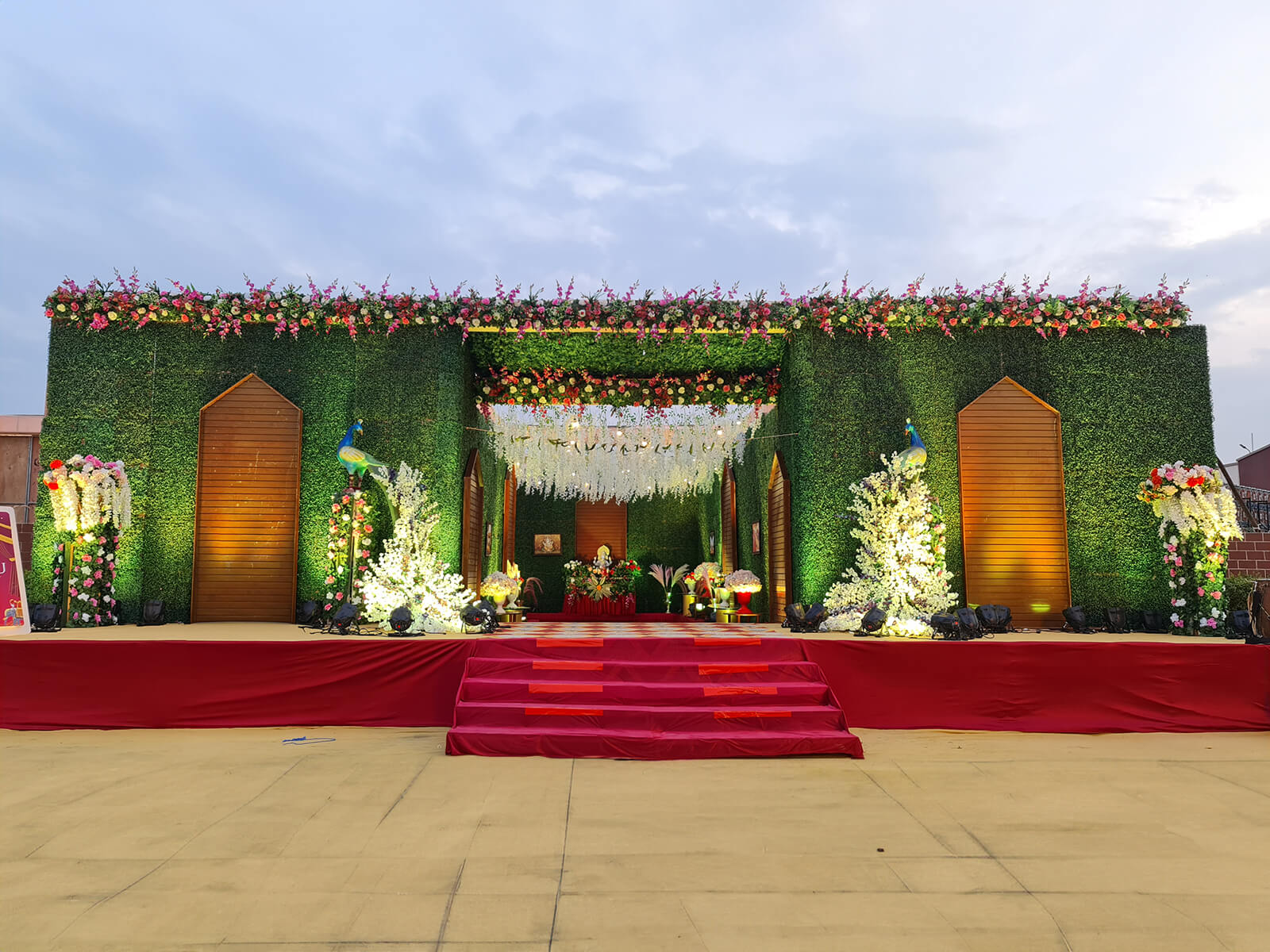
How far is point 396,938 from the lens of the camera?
2.26 metres

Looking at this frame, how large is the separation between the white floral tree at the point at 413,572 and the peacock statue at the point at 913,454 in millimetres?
4865

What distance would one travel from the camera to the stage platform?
5363 mm

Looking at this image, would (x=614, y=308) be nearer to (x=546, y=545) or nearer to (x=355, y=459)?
(x=355, y=459)

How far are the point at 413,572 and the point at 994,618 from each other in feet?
19.6

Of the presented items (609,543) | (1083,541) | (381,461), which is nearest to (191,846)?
(381,461)

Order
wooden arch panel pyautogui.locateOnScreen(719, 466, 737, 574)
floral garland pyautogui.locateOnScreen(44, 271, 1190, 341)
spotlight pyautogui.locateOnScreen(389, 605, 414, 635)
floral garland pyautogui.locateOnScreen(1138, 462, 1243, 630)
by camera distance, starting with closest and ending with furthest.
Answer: spotlight pyautogui.locateOnScreen(389, 605, 414, 635) < floral garland pyautogui.locateOnScreen(1138, 462, 1243, 630) < floral garland pyautogui.locateOnScreen(44, 271, 1190, 341) < wooden arch panel pyautogui.locateOnScreen(719, 466, 737, 574)

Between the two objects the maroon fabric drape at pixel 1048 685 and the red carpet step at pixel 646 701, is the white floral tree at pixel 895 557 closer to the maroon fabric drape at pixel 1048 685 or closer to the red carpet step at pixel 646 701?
the maroon fabric drape at pixel 1048 685

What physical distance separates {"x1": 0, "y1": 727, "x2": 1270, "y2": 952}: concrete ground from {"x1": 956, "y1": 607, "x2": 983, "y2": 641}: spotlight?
1856mm

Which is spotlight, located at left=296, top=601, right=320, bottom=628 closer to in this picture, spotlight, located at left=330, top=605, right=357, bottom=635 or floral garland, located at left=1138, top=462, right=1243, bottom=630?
spotlight, located at left=330, top=605, right=357, bottom=635

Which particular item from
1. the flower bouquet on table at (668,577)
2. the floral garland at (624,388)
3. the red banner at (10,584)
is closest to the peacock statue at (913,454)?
the floral garland at (624,388)

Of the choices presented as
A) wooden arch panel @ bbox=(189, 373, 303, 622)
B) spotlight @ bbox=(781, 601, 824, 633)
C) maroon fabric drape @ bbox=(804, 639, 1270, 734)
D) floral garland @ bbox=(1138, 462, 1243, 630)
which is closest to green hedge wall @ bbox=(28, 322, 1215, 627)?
wooden arch panel @ bbox=(189, 373, 303, 622)

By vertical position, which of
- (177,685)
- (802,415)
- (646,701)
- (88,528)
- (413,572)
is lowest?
(646,701)

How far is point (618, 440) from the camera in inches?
402

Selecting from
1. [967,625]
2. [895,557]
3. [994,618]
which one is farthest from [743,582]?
[967,625]
